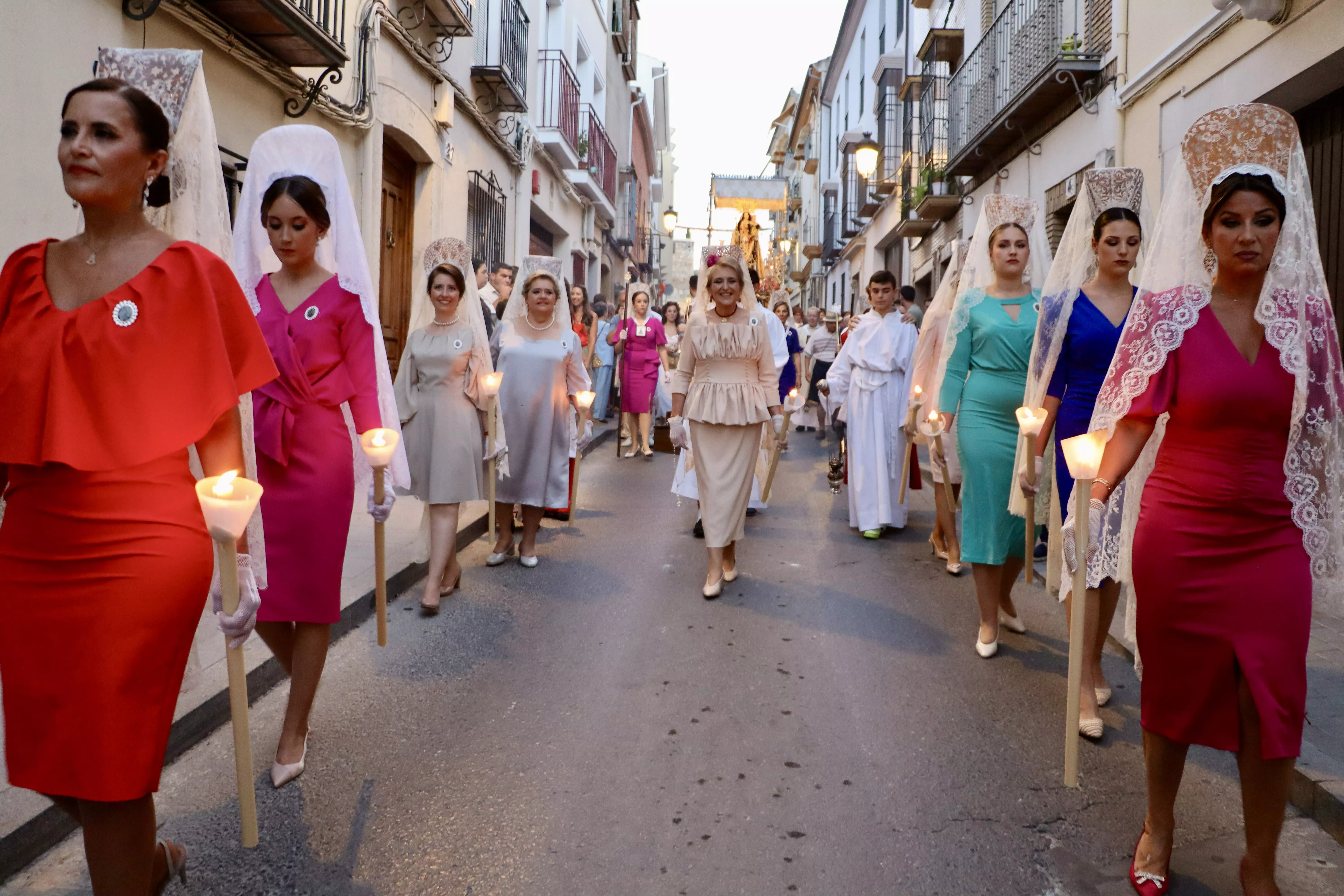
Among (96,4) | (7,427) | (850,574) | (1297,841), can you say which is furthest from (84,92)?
(850,574)

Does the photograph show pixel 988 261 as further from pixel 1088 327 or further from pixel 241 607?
pixel 241 607

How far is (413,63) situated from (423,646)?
9.09 metres

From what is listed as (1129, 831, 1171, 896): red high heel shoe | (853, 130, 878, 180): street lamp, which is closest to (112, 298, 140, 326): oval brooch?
(1129, 831, 1171, 896): red high heel shoe

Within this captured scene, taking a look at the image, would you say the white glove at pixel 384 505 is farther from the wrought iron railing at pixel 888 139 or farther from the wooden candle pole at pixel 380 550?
the wrought iron railing at pixel 888 139

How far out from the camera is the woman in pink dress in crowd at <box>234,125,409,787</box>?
12.3 feet

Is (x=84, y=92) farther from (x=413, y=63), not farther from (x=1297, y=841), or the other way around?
(x=413, y=63)

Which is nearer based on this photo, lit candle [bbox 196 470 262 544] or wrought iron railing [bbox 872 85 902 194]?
lit candle [bbox 196 470 262 544]

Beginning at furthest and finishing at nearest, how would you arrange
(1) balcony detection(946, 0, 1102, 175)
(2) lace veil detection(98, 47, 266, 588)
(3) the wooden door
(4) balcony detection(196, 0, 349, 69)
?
1. (1) balcony detection(946, 0, 1102, 175)
2. (3) the wooden door
3. (4) balcony detection(196, 0, 349, 69)
4. (2) lace veil detection(98, 47, 266, 588)

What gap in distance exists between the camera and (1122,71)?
11758 millimetres

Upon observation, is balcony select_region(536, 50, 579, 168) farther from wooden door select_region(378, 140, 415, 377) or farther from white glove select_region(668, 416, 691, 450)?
white glove select_region(668, 416, 691, 450)

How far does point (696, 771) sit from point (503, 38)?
1438cm

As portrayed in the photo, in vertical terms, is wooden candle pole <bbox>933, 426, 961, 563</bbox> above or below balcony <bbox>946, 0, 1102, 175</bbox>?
below

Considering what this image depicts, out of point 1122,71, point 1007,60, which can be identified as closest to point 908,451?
point 1122,71

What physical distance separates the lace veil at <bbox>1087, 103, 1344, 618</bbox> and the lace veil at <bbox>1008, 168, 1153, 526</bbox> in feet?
4.36
